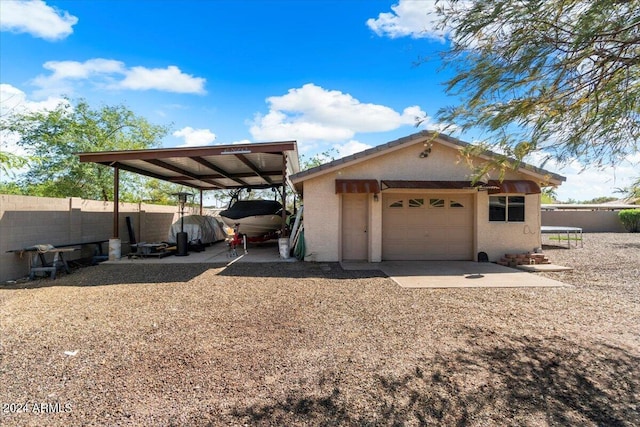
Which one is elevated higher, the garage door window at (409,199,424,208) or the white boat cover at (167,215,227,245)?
the garage door window at (409,199,424,208)

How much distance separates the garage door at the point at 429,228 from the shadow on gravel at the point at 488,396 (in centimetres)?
720

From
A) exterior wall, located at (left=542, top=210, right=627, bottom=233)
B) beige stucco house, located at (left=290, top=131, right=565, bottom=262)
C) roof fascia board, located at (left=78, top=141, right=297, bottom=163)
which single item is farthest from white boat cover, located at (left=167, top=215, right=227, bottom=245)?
exterior wall, located at (left=542, top=210, right=627, bottom=233)

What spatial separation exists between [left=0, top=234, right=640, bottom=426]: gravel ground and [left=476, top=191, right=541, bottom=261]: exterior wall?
388cm

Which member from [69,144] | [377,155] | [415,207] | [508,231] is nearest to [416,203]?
[415,207]

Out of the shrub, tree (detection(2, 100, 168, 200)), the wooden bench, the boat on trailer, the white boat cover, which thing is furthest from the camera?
the shrub

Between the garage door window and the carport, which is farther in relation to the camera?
the garage door window

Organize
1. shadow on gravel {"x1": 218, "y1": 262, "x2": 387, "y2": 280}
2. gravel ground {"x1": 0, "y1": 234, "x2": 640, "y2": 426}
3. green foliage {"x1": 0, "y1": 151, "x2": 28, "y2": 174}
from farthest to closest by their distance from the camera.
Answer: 1. shadow on gravel {"x1": 218, "y1": 262, "x2": 387, "y2": 280}
2. green foliage {"x1": 0, "y1": 151, "x2": 28, "y2": 174}
3. gravel ground {"x1": 0, "y1": 234, "x2": 640, "y2": 426}

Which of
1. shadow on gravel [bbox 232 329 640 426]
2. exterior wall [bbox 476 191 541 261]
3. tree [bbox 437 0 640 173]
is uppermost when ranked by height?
tree [bbox 437 0 640 173]

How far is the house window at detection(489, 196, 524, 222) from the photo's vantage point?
35.4ft

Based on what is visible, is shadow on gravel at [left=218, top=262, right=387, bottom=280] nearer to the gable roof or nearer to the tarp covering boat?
the gable roof

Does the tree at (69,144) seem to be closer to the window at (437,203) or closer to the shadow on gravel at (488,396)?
the window at (437,203)

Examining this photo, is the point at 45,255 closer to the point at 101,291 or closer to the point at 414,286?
the point at 101,291

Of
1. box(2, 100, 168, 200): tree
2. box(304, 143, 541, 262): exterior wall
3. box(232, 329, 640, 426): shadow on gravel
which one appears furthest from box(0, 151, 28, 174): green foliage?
box(2, 100, 168, 200): tree

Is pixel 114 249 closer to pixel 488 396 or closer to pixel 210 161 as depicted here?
pixel 210 161
